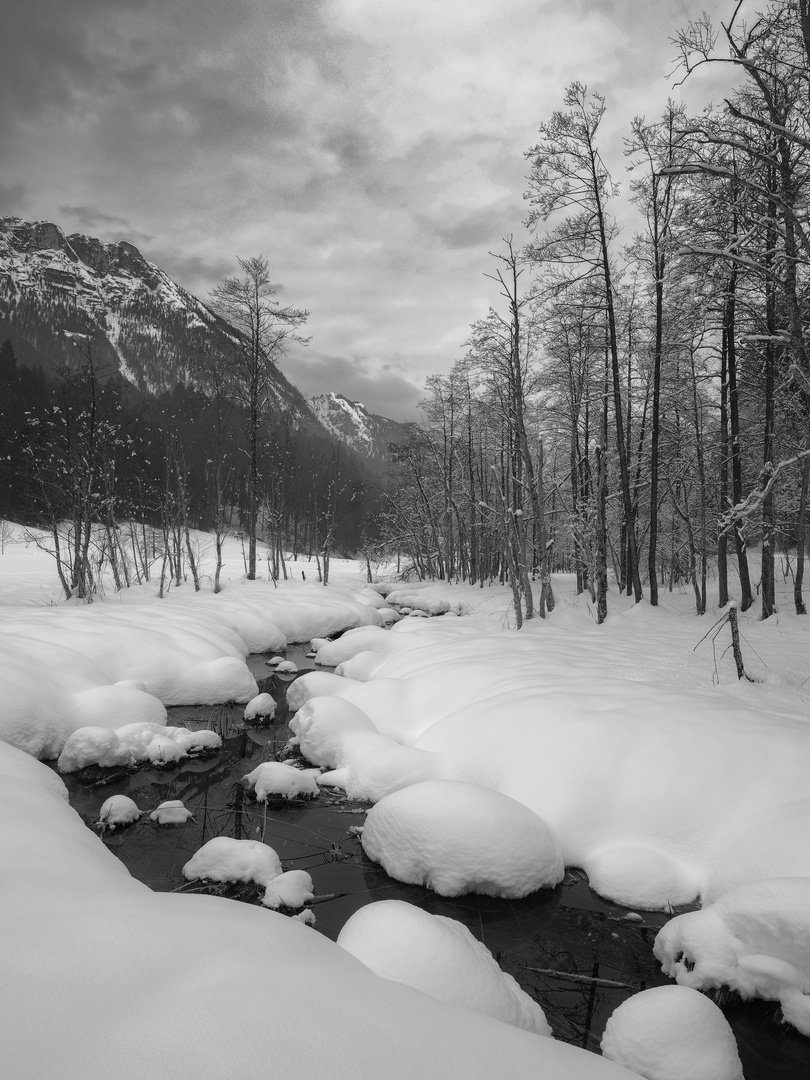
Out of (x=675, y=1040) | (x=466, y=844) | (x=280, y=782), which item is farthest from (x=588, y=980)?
(x=280, y=782)

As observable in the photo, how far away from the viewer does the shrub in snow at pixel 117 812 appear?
451 centimetres

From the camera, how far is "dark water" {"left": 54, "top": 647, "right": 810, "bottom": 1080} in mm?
2770

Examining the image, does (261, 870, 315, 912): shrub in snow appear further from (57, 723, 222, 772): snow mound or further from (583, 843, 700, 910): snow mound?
(57, 723, 222, 772): snow mound

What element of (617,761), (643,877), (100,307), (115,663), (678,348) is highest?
(100,307)

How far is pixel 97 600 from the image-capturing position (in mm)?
13664

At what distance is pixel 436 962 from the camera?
8.11 feet

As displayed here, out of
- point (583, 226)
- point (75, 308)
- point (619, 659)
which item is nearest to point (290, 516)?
point (583, 226)

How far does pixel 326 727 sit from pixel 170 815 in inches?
77.7

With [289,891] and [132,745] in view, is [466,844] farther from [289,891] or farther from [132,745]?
[132,745]

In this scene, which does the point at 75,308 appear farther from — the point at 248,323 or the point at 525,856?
the point at 525,856

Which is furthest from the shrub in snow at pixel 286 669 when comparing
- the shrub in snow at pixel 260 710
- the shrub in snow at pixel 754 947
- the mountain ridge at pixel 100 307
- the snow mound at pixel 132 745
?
the mountain ridge at pixel 100 307

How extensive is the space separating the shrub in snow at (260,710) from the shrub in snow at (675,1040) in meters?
5.69

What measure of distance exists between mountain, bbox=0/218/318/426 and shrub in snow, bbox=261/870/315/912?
6553 centimetres

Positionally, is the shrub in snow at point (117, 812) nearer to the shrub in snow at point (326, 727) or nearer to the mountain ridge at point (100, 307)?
the shrub in snow at point (326, 727)
